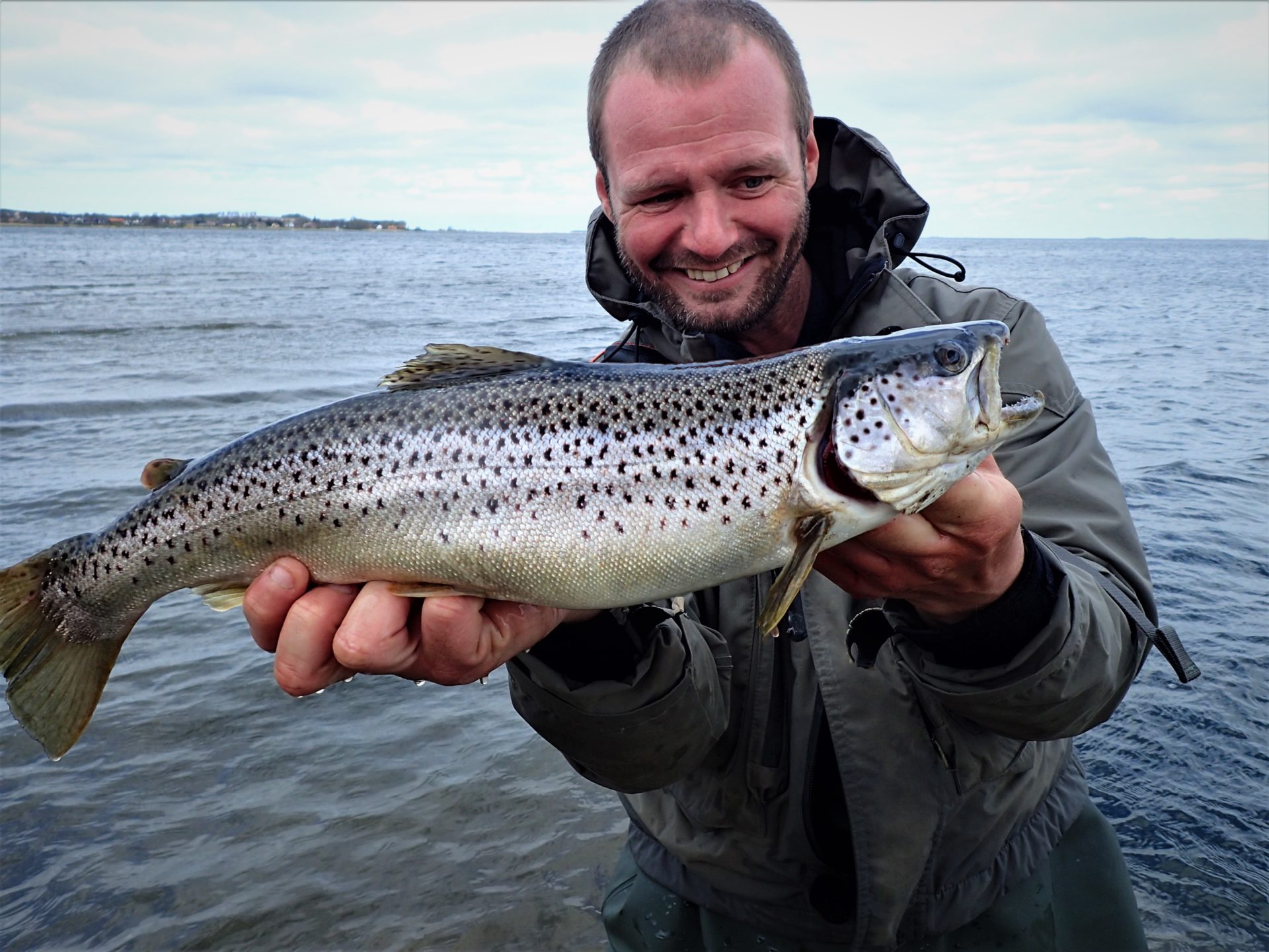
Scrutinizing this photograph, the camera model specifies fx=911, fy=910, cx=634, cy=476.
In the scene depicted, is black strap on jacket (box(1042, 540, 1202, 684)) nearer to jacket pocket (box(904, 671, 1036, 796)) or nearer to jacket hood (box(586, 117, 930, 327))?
jacket pocket (box(904, 671, 1036, 796))

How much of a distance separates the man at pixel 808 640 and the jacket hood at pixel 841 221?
1 centimetres

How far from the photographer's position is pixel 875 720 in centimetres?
301

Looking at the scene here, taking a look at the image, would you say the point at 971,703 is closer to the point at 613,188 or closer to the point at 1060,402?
the point at 1060,402

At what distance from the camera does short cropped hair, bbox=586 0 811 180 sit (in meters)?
3.60

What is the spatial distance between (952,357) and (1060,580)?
2.24ft

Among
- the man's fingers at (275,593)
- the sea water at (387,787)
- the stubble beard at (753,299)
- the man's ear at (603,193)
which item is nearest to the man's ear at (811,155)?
the stubble beard at (753,299)

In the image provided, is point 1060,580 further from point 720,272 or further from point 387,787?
point 387,787

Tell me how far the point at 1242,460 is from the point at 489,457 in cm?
1063

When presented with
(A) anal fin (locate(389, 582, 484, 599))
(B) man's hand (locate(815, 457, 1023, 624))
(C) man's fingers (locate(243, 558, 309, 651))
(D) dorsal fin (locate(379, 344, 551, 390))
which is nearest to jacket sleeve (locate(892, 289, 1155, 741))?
(B) man's hand (locate(815, 457, 1023, 624))

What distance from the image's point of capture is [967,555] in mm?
2307

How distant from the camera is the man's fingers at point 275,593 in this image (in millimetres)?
2799

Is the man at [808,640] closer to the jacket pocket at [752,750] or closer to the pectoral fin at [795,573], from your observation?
the jacket pocket at [752,750]

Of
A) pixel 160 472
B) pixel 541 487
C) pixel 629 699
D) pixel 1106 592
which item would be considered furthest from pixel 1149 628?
pixel 160 472

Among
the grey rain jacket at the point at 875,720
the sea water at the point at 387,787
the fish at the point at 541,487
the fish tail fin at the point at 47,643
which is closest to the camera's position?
the fish at the point at 541,487
